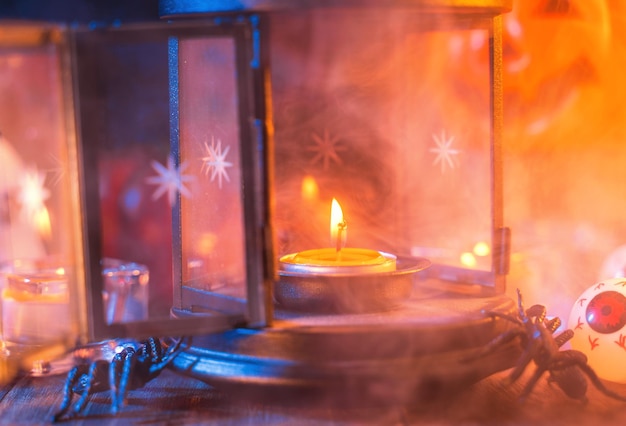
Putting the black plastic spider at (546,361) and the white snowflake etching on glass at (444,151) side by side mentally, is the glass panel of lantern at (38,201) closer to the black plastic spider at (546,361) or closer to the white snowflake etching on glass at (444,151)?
the black plastic spider at (546,361)

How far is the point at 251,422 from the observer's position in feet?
4.97

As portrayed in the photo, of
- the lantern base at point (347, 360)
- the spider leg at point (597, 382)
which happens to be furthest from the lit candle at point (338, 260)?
the spider leg at point (597, 382)

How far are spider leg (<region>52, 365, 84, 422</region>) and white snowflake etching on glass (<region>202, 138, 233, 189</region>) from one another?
56cm

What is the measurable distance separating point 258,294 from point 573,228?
1.38 metres

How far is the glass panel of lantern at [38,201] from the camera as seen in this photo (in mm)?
1487

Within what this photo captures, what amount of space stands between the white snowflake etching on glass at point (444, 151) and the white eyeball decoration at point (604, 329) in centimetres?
61

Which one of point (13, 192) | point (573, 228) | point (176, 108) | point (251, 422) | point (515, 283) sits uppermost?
point (176, 108)

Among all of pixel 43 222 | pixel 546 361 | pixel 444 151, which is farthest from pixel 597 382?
pixel 43 222

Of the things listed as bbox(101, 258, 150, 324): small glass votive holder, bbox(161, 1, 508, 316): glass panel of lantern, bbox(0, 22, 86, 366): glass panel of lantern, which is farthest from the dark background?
bbox(101, 258, 150, 324): small glass votive holder

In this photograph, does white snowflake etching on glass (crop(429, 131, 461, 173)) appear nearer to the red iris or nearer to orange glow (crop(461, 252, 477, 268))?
orange glow (crop(461, 252, 477, 268))

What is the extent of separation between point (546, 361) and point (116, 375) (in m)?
1.01

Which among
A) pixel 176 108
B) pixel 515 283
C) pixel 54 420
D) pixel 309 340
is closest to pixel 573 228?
pixel 515 283

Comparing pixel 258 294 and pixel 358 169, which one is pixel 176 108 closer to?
pixel 258 294

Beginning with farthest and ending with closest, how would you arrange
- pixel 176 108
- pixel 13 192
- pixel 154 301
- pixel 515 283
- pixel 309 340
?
1. pixel 154 301
2. pixel 515 283
3. pixel 13 192
4. pixel 176 108
5. pixel 309 340
